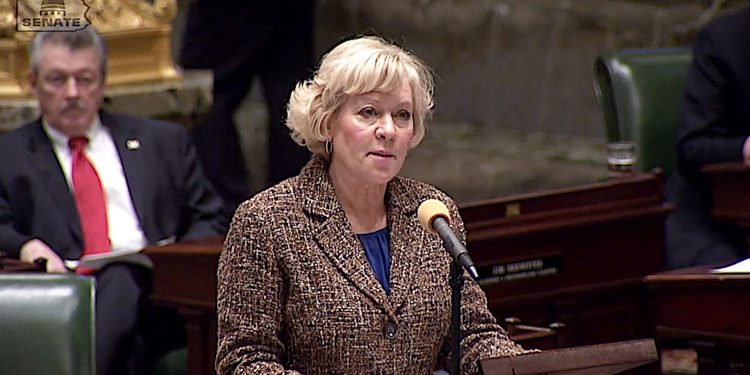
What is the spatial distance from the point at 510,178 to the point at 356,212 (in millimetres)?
4793

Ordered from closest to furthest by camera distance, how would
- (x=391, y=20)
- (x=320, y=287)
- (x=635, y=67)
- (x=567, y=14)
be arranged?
(x=320, y=287) < (x=635, y=67) < (x=567, y=14) < (x=391, y=20)

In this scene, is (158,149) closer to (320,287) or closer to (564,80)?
(320,287)

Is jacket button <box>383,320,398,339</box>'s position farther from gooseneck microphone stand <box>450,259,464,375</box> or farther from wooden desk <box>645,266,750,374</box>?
wooden desk <box>645,266,750,374</box>

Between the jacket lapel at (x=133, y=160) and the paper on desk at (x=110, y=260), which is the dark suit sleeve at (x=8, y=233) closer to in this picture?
the paper on desk at (x=110, y=260)

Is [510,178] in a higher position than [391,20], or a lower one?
lower

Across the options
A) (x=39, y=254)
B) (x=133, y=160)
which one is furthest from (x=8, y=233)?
(x=133, y=160)

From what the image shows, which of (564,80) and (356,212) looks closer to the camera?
(356,212)

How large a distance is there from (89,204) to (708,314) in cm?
192

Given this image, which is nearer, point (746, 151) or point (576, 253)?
point (576, 253)

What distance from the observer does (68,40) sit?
4941 millimetres

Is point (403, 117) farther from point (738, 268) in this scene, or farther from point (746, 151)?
point (746, 151)

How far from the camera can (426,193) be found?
3.61 meters

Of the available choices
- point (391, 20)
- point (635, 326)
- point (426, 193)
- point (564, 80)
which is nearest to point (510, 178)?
point (564, 80)

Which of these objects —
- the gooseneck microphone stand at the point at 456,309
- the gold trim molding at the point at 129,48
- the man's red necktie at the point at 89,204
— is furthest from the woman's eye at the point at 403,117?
the gold trim molding at the point at 129,48
